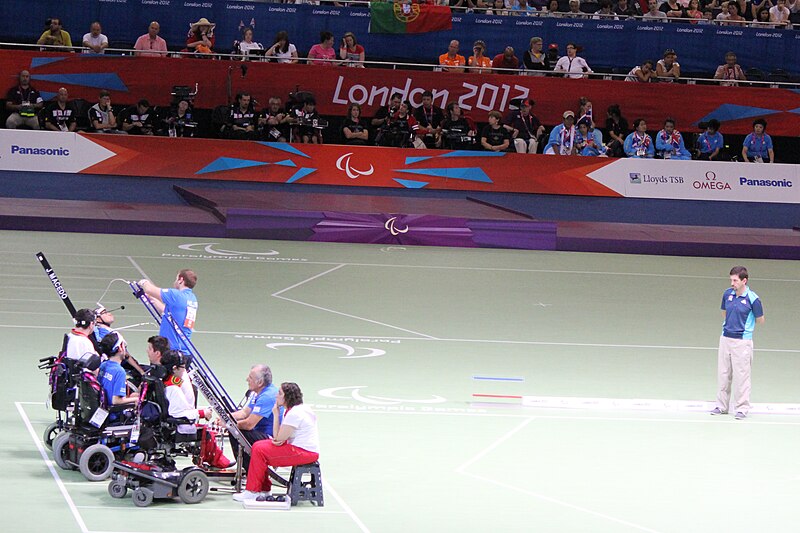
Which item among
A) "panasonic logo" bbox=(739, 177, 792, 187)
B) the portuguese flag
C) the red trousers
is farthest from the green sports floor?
the portuguese flag

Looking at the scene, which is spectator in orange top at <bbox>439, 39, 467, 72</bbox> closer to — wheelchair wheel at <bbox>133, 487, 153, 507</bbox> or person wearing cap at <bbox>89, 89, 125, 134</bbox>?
person wearing cap at <bbox>89, 89, 125, 134</bbox>

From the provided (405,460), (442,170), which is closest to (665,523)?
(405,460)

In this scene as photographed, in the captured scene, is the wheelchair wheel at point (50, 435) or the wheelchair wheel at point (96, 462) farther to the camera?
the wheelchair wheel at point (50, 435)

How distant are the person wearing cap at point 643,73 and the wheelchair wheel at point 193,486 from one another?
69.7ft

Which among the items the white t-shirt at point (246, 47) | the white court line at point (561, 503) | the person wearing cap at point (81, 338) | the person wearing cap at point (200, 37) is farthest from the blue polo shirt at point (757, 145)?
the person wearing cap at point (81, 338)

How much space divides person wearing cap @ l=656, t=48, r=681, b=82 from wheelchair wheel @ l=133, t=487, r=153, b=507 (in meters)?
21.9

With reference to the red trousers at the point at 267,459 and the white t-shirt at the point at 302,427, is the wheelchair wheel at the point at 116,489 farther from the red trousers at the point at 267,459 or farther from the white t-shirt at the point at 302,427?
the white t-shirt at the point at 302,427

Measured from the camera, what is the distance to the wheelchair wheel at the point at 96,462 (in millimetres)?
10219

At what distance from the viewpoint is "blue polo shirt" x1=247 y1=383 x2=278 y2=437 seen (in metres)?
10.5

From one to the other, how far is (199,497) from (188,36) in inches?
795

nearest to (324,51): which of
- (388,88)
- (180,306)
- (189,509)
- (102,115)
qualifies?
(388,88)

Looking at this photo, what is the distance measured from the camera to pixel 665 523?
10.0 metres

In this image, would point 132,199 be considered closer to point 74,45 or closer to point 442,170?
point 74,45

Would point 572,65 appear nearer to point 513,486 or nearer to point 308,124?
point 308,124
